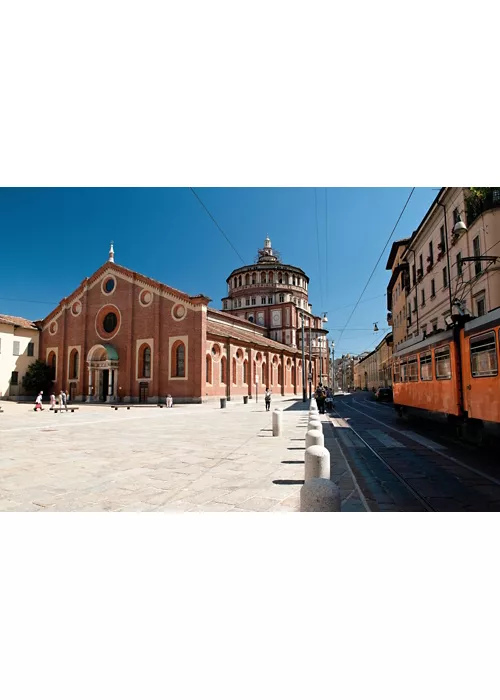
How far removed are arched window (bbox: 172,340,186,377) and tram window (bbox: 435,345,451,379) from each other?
22.3 meters

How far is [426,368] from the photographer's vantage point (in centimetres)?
1209

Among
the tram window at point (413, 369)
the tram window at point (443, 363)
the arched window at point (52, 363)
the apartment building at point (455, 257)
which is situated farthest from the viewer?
the arched window at point (52, 363)

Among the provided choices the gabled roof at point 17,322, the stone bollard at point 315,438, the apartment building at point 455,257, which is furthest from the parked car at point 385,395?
the gabled roof at point 17,322

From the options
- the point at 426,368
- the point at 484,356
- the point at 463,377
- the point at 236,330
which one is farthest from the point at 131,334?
the point at 484,356

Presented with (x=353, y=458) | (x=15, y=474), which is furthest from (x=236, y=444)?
(x=15, y=474)

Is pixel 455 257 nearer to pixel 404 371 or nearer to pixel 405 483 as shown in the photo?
pixel 404 371

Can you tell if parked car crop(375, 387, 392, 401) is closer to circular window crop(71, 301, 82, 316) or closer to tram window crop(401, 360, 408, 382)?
tram window crop(401, 360, 408, 382)

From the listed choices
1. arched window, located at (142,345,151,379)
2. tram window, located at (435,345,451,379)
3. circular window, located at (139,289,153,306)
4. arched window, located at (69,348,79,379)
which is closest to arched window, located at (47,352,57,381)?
arched window, located at (69,348,79,379)

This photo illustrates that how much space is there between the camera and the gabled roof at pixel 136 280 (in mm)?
30411

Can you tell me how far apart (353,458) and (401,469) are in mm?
1296

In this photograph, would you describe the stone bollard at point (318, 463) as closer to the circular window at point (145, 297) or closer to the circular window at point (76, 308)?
the circular window at point (145, 297)

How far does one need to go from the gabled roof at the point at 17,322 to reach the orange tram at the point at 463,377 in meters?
35.0

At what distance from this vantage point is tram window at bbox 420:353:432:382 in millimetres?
11702

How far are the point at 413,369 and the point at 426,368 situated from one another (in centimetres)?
170
